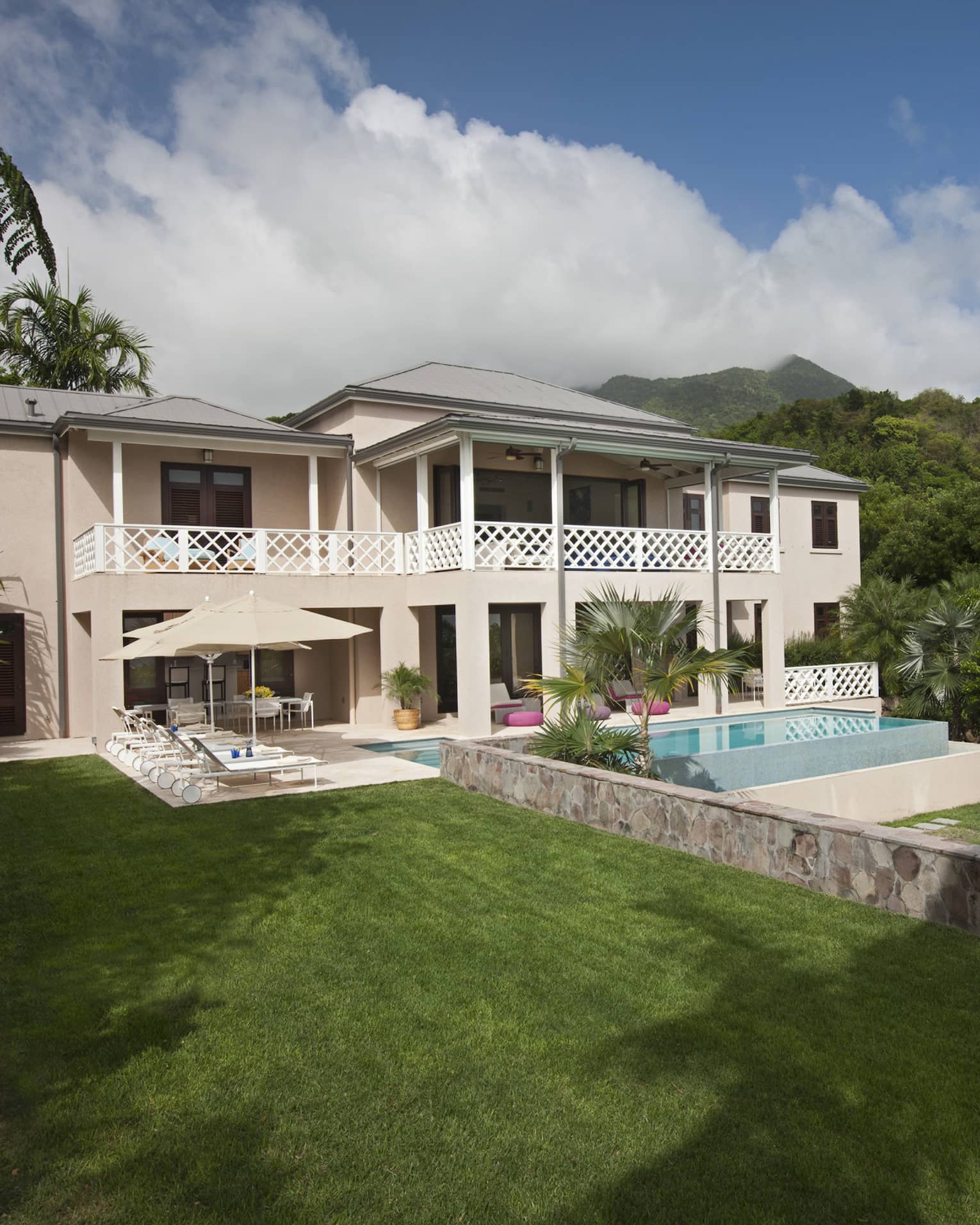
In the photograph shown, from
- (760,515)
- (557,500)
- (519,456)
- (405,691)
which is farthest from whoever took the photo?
(760,515)

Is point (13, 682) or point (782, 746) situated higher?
point (13, 682)

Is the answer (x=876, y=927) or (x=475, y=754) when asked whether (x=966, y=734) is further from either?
(x=876, y=927)

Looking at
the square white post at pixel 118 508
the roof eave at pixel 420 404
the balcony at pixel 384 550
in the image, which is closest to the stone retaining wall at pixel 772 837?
the balcony at pixel 384 550

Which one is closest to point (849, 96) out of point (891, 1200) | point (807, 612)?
point (807, 612)

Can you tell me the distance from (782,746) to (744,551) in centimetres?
722

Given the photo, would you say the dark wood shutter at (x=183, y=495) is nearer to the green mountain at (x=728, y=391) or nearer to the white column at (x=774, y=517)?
the white column at (x=774, y=517)

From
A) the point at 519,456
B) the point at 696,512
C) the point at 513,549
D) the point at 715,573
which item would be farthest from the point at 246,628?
the point at 696,512

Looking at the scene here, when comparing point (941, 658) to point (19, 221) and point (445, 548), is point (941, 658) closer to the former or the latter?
point (445, 548)

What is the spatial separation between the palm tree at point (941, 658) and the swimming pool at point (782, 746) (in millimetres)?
1873

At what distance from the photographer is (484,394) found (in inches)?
880

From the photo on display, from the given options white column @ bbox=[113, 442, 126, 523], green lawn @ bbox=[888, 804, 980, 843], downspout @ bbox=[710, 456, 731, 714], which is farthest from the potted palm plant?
green lawn @ bbox=[888, 804, 980, 843]

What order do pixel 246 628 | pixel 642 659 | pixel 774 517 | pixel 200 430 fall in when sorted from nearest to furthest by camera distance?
pixel 642 659
pixel 246 628
pixel 200 430
pixel 774 517

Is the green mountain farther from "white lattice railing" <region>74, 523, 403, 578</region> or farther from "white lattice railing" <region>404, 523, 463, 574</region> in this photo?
"white lattice railing" <region>74, 523, 403, 578</region>

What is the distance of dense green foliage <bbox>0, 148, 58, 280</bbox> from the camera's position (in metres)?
4.93
